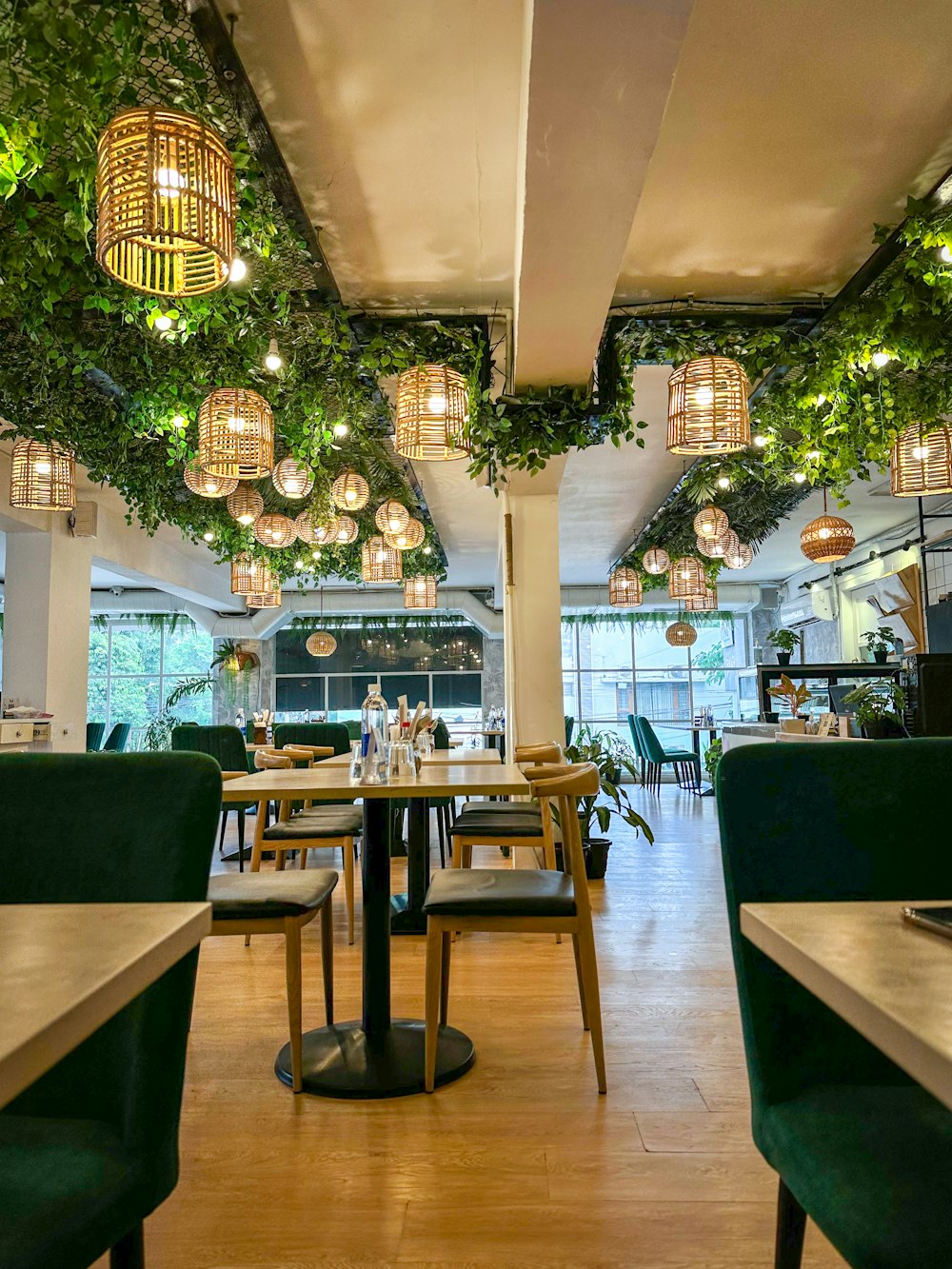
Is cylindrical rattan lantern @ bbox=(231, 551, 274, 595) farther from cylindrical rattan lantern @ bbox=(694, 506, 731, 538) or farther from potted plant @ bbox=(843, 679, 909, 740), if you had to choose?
potted plant @ bbox=(843, 679, 909, 740)

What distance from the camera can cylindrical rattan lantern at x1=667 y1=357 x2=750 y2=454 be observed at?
3.62 m

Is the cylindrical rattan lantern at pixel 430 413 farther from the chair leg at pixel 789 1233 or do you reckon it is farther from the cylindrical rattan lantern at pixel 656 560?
the cylindrical rattan lantern at pixel 656 560

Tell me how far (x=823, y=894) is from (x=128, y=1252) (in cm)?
105

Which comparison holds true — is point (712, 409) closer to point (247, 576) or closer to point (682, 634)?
point (247, 576)

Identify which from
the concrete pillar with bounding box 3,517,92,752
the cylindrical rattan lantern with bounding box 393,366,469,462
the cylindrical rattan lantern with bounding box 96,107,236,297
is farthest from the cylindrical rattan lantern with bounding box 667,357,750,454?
the concrete pillar with bounding box 3,517,92,752

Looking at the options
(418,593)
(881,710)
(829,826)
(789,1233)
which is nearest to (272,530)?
(418,593)

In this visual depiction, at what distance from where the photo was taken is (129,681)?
47.6 ft

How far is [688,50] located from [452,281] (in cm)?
175

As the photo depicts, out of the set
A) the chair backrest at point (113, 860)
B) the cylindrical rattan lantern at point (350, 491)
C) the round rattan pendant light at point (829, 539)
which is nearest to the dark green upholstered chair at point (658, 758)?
the round rattan pendant light at point (829, 539)

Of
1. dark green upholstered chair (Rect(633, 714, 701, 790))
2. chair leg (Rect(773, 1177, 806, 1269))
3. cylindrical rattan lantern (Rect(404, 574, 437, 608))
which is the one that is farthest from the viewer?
dark green upholstered chair (Rect(633, 714, 701, 790))

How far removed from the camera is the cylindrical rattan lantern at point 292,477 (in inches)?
218

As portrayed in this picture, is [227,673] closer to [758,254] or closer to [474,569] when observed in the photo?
[474,569]

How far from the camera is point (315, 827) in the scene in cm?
382

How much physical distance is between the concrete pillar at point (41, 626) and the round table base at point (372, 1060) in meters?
5.27
